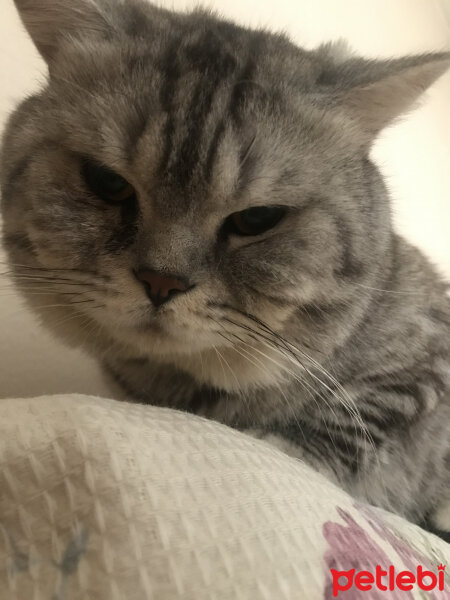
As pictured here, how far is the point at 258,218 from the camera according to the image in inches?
27.3

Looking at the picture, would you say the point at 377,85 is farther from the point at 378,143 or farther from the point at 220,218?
the point at 378,143

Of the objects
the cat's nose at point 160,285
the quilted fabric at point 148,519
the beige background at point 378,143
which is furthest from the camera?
the beige background at point 378,143

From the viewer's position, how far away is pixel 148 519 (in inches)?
16.5

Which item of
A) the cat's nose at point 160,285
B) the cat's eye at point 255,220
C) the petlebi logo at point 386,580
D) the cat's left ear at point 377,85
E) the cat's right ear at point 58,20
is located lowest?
the petlebi logo at point 386,580

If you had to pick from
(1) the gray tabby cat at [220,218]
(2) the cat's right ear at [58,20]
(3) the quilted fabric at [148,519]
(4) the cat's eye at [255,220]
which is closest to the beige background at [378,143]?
(2) the cat's right ear at [58,20]

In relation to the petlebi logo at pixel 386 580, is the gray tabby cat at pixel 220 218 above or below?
above

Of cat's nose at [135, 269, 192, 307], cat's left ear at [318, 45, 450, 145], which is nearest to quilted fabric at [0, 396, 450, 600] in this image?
cat's nose at [135, 269, 192, 307]

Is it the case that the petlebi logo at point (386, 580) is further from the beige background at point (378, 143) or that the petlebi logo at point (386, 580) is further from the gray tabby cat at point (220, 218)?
the beige background at point (378, 143)

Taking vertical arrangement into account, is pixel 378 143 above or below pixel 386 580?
above

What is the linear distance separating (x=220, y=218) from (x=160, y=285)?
4.2 inches

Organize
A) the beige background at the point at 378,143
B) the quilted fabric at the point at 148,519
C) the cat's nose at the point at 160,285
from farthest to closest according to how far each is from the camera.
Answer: the beige background at the point at 378,143, the cat's nose at the point at 160,285, the quilted fabric at the point at 148,519

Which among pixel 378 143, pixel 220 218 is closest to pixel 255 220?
pixel 220 218

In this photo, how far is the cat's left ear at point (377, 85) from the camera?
27.5 inches

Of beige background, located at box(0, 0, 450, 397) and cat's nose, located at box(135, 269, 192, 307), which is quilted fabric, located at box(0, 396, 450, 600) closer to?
cat's nose, located at box(135, 269, 192, 307)
